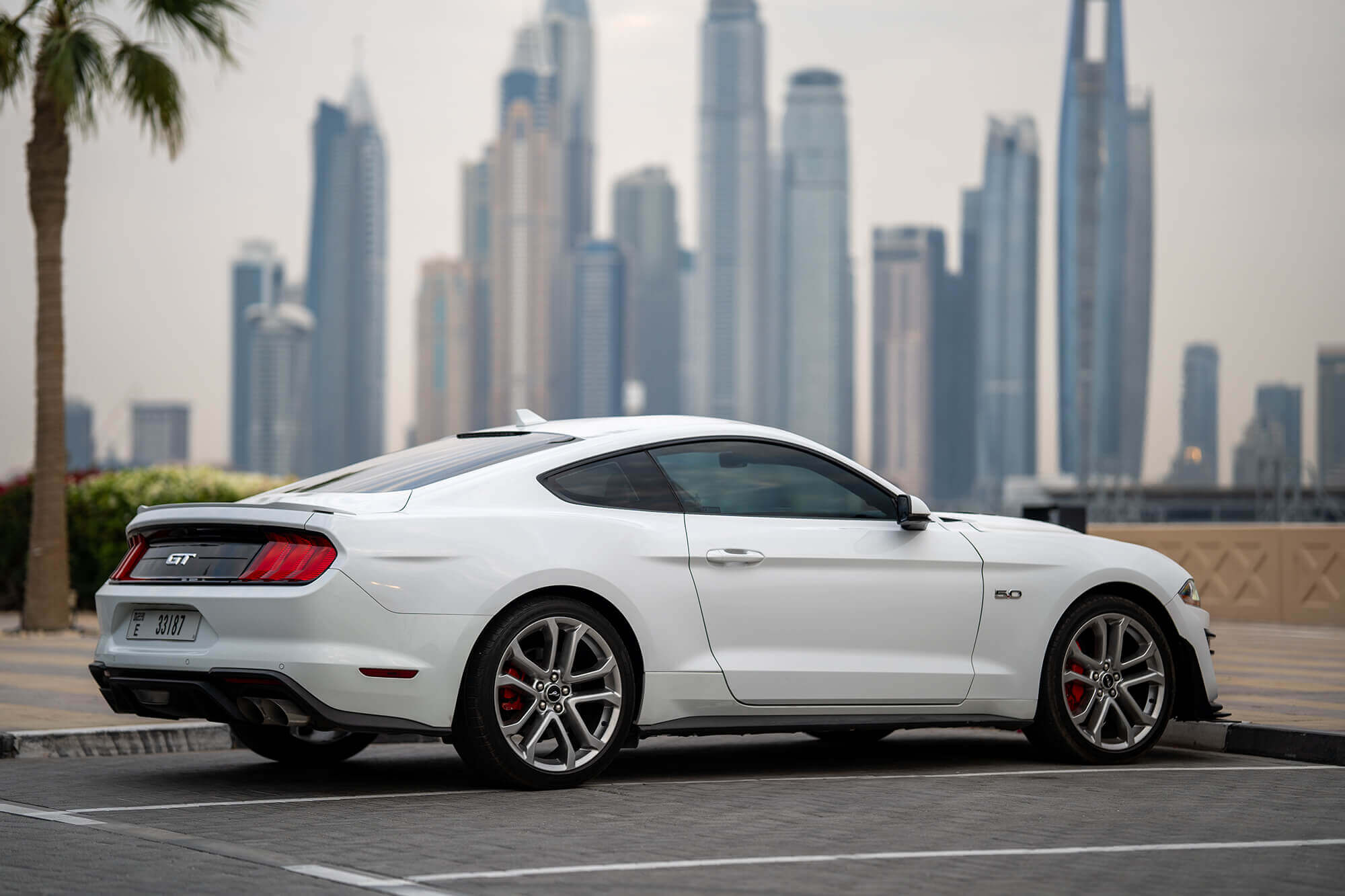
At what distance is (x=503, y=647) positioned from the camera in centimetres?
678

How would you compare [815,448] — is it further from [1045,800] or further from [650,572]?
[1045,800]

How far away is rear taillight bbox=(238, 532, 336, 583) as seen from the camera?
21.7 ft

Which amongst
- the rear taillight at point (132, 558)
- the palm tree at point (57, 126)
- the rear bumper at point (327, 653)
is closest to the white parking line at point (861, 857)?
the rear bumper at point (327, 653)

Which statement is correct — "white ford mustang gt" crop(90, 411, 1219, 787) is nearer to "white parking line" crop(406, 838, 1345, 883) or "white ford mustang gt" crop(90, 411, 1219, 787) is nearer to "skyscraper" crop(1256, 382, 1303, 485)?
"white parking line" crop(406, 838, 1345, 883)

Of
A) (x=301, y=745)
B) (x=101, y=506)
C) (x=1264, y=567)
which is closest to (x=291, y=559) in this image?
(x=301, y=745)

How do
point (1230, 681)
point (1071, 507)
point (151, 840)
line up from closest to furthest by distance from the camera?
point (151, 840), point (1230, 681), point (1071, 507)

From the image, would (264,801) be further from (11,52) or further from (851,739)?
(11,52)

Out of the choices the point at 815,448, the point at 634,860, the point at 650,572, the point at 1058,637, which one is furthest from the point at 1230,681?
the point at 634,860

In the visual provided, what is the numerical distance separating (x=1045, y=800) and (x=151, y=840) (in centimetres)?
335

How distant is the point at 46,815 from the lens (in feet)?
21.5

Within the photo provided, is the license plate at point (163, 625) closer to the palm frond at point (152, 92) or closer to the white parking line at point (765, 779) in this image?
the white parking line at point (765, 779)

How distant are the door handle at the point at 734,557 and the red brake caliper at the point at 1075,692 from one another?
5.62 feet

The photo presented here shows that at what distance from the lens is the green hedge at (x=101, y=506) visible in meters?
19.9

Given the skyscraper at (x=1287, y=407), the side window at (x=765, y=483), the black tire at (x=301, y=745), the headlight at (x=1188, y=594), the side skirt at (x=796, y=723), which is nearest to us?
the side skirt at (x=796, y=723)
